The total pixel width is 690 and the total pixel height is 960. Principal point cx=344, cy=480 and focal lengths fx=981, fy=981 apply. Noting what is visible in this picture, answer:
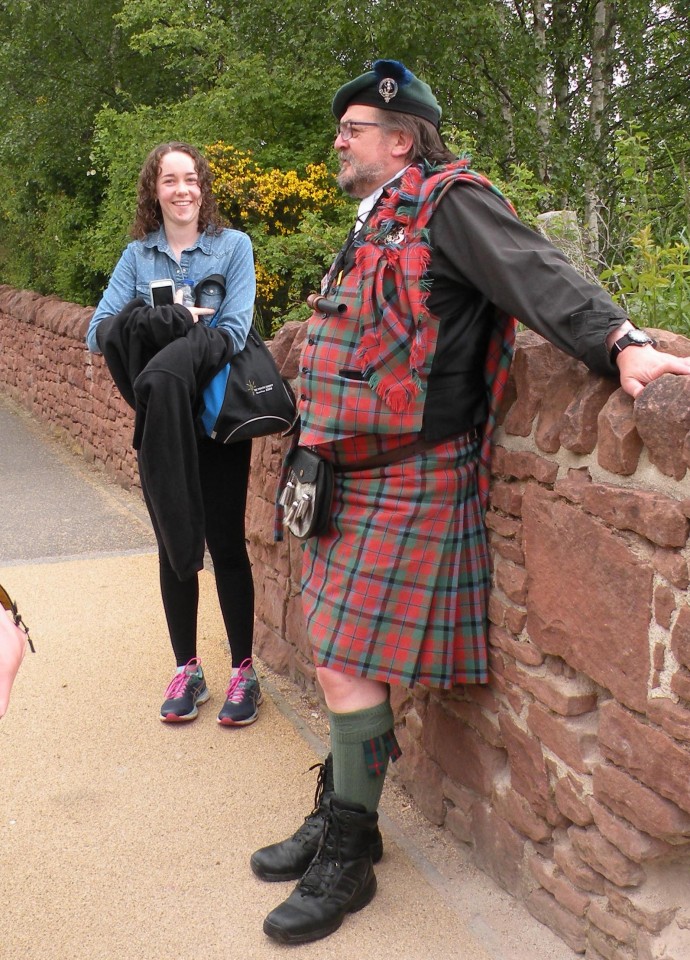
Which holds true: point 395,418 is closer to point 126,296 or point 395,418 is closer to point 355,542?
point 355,542

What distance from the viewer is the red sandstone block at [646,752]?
76.5 inches

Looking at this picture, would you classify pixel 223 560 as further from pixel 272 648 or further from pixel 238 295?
pixel 238 295

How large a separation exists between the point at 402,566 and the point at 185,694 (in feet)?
5.11

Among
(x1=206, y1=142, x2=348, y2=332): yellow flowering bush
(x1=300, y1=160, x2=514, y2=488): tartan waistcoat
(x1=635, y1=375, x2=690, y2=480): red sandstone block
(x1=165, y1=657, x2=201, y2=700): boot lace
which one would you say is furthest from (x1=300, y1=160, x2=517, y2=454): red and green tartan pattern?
(x1=206, y1=142, x2=348, y2=332): yellow flowering bush

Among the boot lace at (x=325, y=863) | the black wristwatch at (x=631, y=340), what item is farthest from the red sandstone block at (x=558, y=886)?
the black wristwatch at (x=631, y=340)

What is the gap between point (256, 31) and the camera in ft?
26.9

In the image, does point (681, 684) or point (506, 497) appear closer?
point (681, 684)

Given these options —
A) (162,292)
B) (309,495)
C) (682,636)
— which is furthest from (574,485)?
(162,292)

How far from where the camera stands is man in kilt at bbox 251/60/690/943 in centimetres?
233

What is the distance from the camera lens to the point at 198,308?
3.38 meters

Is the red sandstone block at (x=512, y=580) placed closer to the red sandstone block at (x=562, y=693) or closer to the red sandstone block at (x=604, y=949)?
the red sandstone block at (x=562, y=693)

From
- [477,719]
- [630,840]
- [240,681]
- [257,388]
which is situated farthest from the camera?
[240,681]

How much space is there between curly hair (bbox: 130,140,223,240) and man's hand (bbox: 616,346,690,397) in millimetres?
1932

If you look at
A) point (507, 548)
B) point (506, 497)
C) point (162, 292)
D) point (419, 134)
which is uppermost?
point (419, 134)
